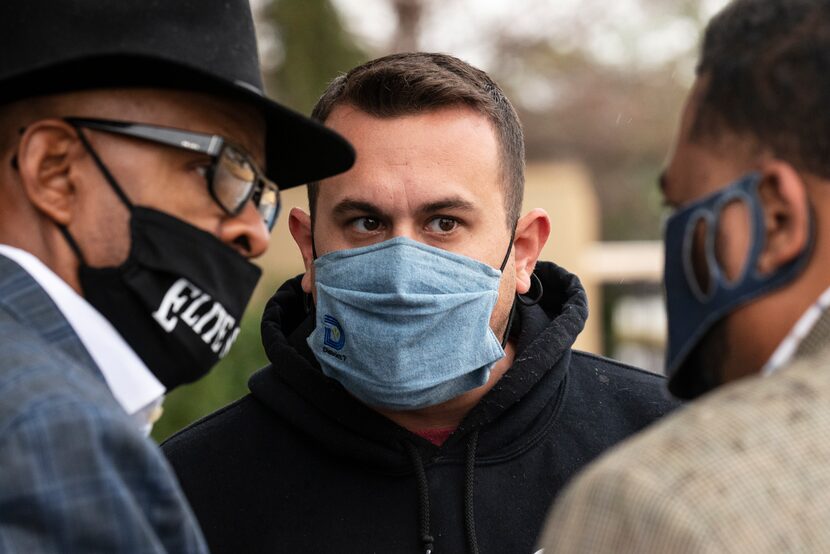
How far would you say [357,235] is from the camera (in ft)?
10.4

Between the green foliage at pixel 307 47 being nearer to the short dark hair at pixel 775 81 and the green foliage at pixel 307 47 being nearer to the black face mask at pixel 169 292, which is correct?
the black face mask at pixel 169 292

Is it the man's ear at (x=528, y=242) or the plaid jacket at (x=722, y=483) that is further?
the man's ear at (x=528, y=242)

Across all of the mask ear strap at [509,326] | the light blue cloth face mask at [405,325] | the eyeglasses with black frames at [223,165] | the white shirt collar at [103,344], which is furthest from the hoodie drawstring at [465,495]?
the white shirt collar at [103,344]

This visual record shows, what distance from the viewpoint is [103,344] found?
2.14 meters

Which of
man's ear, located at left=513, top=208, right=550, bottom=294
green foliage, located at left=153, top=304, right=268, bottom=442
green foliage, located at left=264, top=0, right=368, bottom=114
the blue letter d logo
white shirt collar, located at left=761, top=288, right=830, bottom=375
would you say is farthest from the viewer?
green foliage, located at left=264, top=0, right=368, bottom=114

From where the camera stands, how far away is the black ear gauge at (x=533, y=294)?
348 centimetres

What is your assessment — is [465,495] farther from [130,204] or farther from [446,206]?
[130,204]

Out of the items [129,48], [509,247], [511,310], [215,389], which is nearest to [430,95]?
[509,247]

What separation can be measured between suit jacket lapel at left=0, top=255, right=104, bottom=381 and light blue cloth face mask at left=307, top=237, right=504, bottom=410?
1066mm

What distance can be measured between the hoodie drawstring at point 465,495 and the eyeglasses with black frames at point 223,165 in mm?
881

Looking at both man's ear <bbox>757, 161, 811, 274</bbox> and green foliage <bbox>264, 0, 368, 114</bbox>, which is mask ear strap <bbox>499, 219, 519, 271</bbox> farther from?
green foliage <bbox>264, 0, 368, 114</bbox>

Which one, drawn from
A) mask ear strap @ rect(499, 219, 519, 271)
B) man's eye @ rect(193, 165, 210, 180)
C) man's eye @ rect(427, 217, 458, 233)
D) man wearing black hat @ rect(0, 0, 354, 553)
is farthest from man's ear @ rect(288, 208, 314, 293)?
man's eye @ rect(193, 165, 210, 180)

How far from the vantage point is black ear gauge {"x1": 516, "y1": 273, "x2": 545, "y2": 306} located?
3482 millimetres

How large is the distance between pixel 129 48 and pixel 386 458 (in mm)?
1409
